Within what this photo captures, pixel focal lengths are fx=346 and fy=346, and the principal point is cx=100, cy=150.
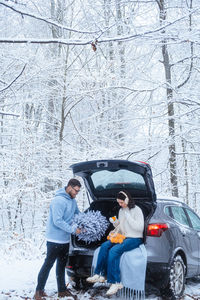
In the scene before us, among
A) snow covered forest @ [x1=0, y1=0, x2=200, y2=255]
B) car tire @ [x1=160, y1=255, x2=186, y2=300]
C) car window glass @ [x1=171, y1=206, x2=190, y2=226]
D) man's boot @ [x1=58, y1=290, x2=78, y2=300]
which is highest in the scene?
snow covered forest @ [x1=0, y1=0, x2=200, y2=255]

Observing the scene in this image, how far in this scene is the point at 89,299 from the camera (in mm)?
5082

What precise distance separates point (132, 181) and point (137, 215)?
0.71 meters

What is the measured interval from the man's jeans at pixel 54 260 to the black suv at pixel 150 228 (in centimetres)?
11

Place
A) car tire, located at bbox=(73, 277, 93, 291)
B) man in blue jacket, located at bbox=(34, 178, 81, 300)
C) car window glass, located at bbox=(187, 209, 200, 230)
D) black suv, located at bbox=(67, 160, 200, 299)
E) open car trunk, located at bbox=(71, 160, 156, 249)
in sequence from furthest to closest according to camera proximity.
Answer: car window glass, located at bbox=(187, 209, 200, 230)
car tire, located at bbox=(73, 277, 93, 291)
open car trunk, located at bbox=(71, 160, 156, 249)
man in blue jacket, located at bbox=(34, 178, 81, 300)
black suv, located at bbox=(67, 160, 200, 299)

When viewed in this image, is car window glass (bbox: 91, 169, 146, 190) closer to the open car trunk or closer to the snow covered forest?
the open car trunk

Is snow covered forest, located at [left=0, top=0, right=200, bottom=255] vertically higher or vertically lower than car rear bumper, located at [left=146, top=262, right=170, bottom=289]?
higher

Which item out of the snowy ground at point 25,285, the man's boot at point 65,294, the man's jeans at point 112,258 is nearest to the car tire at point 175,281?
the snowy ground at point 25,285

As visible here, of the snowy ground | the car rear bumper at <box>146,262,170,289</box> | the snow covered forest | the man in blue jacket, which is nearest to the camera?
the car rear bumper at <box>146,262,170,289</box>

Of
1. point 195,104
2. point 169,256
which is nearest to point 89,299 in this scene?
point 169,256

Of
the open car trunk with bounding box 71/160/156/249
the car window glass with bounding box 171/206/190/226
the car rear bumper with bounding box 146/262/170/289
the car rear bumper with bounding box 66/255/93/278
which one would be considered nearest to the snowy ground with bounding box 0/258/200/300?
the car rear bumper with bounding box 66/255/93/278

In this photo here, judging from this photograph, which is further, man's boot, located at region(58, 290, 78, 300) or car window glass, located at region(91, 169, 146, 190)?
car window glass, located at region(91, 169, 146, 190)

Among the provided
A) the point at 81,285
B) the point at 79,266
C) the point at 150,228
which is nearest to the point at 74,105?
the point at 81,285

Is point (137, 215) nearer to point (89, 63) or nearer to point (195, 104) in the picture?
point (195, 104)

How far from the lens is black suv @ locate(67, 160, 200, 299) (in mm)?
4719
